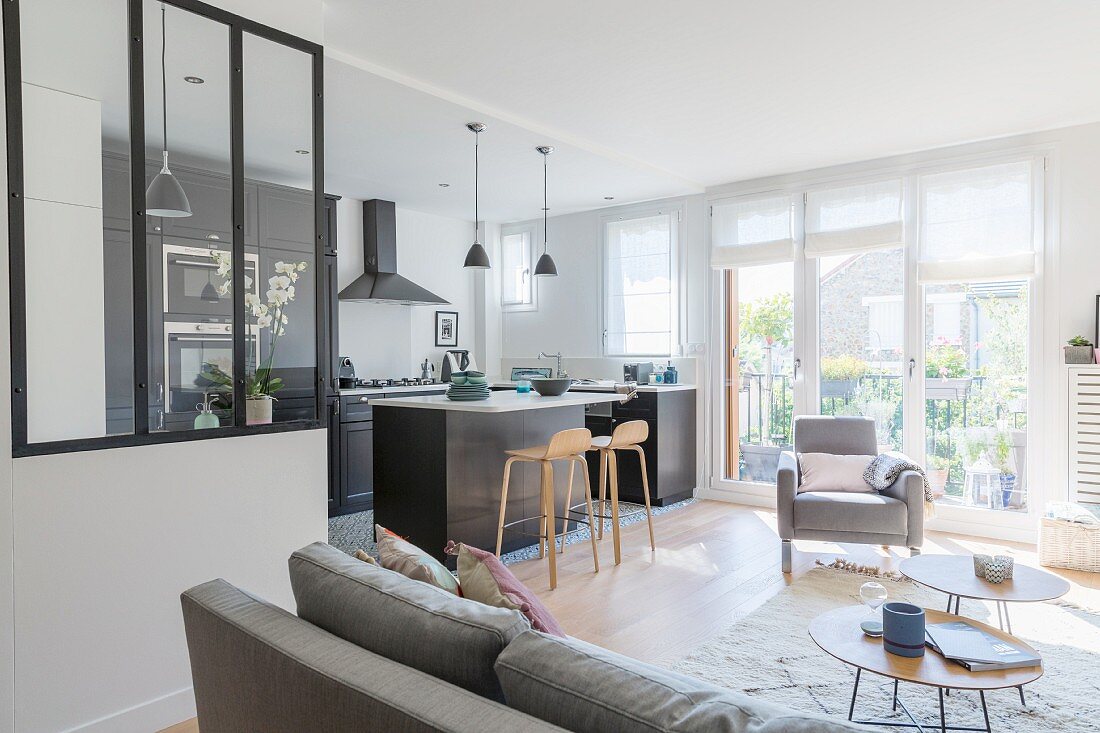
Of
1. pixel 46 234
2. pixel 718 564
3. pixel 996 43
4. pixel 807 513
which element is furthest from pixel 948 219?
pixel 46 234

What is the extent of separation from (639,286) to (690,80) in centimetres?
298

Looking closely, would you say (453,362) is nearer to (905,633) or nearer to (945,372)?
(945,372)

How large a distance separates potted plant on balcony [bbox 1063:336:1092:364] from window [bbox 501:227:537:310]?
4.58 m

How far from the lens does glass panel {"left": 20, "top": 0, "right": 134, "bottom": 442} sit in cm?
219

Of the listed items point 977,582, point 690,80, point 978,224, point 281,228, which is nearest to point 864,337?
point 978,224

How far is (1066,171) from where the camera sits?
14.9 ft

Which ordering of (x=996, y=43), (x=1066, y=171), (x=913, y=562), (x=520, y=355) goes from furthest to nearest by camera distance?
1. (x=520, y=355)
2. (x=1066, y=171)
3. (x=996, y=43)
4. (x=913, y=562)

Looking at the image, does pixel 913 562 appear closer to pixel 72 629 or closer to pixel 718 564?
pixel 718 564

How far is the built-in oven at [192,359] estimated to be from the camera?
2537mm

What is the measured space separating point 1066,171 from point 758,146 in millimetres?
1937

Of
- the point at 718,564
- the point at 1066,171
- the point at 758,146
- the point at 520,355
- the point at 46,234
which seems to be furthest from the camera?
the point at 520,355

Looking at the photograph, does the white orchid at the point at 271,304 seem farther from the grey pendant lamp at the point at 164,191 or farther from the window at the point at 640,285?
the window at the point at 640,285

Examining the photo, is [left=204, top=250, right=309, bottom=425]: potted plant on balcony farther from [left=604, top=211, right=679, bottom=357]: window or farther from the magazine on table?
[left=604, top=211, right=679, bottom=357]: window

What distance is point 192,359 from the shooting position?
2.60 metres
